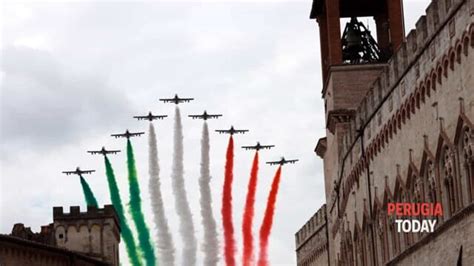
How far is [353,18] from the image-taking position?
67.2 meters

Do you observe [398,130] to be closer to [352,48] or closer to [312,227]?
[352,48]

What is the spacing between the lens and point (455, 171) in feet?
118

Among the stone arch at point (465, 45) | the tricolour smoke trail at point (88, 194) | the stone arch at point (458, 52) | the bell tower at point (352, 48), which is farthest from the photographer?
the tricolour smoke trail at point (88, 194)

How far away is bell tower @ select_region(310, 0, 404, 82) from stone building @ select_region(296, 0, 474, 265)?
63 mm

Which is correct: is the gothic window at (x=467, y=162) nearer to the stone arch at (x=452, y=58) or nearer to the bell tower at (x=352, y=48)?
the stone arch at (x=452, y=58)

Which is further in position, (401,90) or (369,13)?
(369,13)

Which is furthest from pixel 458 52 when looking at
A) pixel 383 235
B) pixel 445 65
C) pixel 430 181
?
pixel 383 235

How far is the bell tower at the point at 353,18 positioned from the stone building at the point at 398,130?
0.06 m

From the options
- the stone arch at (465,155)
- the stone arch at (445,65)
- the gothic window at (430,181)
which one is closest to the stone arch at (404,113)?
the gothic window at (430,181)

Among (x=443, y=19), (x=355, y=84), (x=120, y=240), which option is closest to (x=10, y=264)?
(x=443, y=19)

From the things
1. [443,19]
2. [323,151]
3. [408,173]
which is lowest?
[408,173]

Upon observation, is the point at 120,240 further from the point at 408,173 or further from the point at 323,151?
the point at 408,173

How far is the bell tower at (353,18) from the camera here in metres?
64.6

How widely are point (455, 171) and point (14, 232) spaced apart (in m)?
36.4
